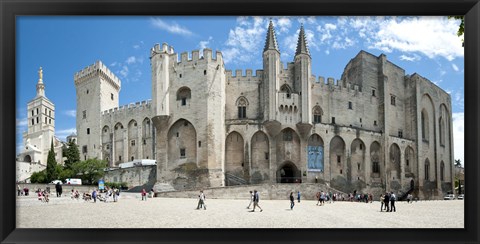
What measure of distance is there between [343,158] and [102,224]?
3022 cm

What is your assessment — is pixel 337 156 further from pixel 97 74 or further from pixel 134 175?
pixel 97 74

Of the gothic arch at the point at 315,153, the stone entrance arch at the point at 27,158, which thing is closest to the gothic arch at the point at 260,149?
the gothic arch at the point at 315,153

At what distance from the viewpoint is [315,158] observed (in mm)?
38844

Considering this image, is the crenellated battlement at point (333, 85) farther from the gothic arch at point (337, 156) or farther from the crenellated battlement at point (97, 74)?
the crenellated battlement at point (97, 74)

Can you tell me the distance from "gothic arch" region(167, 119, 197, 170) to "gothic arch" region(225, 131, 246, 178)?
3.24m

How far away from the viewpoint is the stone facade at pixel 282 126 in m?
36.0

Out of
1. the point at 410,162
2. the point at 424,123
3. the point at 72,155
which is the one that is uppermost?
the point at 424,123

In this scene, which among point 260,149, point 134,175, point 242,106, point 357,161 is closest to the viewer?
point 260,149

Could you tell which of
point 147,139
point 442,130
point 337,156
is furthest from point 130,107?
point 442,130

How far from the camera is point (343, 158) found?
133 ft

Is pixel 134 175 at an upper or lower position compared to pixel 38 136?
lower
